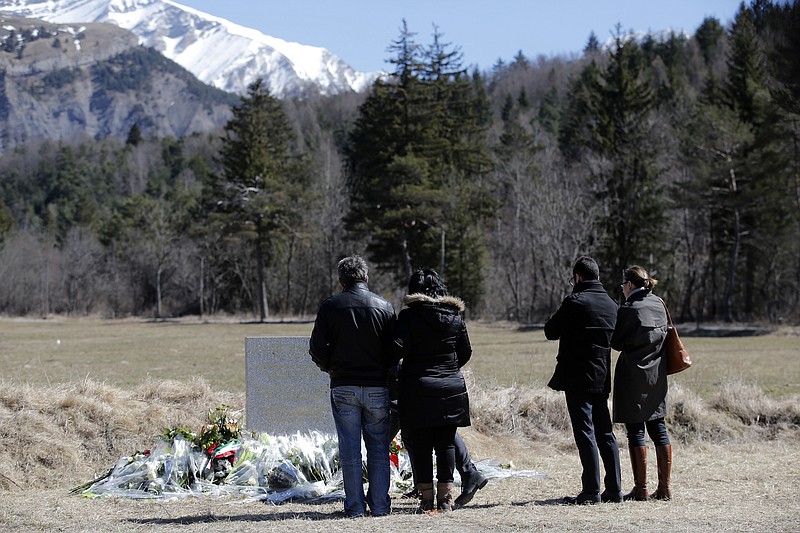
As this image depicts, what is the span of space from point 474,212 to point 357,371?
162ft

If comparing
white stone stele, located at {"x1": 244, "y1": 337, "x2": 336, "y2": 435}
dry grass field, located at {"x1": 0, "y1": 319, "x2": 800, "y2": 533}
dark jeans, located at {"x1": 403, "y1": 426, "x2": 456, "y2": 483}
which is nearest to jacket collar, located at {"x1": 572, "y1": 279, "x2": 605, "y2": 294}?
dark jeans, located at {"x1": 403, "y1": 426, "x2": 456, "y2": 483}

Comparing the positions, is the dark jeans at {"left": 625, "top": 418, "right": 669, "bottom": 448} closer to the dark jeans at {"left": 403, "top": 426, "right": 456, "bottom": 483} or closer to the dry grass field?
the dry grass field

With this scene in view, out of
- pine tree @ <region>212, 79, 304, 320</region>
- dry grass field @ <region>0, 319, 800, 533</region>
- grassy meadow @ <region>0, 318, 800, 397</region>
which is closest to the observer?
dry grass field @ <region>0, 319, 800, 533</region>

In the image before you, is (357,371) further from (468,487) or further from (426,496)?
(468,487)

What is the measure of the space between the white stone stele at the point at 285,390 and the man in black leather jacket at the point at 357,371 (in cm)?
205

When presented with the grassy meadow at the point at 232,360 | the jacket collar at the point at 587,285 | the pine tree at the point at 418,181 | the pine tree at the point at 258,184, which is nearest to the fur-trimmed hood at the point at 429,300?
the jacket collar at the point at 587,285

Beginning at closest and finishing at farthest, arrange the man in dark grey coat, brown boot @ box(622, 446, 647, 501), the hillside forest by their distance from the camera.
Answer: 1. the man in dark grey coat
2. brown boot @ box(622, 446, 647, 501)
3. the hillside forest

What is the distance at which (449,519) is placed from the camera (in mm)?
6977

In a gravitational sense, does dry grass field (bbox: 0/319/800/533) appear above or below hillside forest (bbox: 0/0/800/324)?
below

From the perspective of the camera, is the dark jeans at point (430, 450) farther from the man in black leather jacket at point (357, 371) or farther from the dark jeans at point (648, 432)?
the dark jeans at point (648, 432)

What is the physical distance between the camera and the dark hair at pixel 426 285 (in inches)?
287

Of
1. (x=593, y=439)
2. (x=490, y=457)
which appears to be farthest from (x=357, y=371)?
(x=490, y=457)

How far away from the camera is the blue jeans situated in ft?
23.9

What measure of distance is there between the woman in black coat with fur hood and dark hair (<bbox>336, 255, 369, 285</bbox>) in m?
0.41
